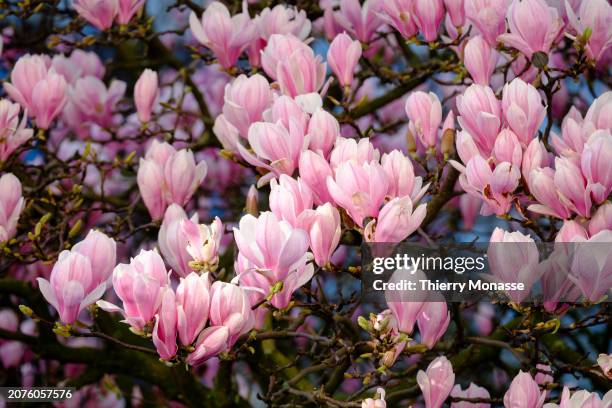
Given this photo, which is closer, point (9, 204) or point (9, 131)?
point (9, 204)

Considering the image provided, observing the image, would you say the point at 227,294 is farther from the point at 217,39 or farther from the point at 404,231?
the point at 217,39

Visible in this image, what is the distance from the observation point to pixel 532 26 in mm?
2252

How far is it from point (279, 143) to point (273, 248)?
37cm

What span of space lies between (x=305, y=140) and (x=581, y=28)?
2.55 ft

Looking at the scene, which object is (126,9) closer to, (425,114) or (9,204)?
(9,204)

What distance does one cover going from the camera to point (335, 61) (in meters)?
2.70

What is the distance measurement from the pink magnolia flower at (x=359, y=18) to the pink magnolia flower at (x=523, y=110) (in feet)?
2.86

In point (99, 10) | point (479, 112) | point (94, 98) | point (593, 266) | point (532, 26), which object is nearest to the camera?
point (593, 266)

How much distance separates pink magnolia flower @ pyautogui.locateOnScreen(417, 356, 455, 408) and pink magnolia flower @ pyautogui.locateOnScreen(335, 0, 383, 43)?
1.30 m

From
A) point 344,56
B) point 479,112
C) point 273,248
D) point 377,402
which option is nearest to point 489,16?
point 479,112

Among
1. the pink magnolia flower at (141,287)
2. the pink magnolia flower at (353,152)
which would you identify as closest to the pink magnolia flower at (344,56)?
the pink magnolia flower at (353,152)

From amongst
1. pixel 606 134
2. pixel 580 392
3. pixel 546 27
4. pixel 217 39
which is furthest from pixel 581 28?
pixel 217 39

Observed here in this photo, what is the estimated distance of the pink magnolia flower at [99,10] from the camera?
10.1 feet

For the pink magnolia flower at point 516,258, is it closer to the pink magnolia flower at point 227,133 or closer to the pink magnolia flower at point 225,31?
the pink magnolia flower at point 227,133
